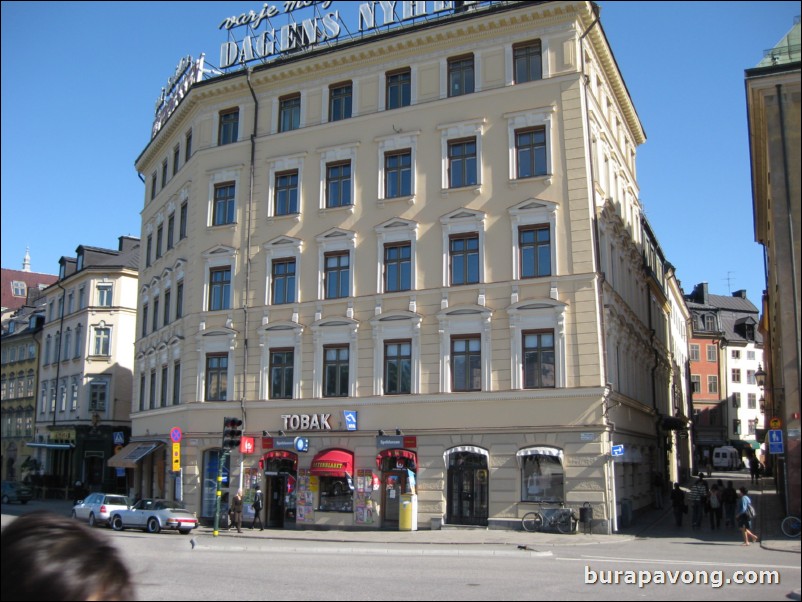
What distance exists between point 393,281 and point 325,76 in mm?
10297

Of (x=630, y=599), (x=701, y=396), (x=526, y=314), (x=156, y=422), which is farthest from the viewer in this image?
(x=701, y=396)

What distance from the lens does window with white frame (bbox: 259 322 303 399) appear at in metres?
34.3

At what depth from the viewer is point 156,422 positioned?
41.1 m

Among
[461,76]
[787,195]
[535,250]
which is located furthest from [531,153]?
[787,195]

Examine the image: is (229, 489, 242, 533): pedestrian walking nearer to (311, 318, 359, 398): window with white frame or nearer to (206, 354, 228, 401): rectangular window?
(311, 318, 359, 398): window with white frame

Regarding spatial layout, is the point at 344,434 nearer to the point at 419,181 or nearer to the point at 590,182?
the point at 419,181

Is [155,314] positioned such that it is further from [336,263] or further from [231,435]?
[231,435]

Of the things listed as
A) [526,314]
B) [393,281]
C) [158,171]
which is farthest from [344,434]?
[158,171]

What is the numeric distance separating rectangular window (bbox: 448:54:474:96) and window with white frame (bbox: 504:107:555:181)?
7.91 ft

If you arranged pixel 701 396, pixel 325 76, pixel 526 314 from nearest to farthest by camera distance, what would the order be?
pixel 526 314 < pixel 325 76 < pixel 701 396

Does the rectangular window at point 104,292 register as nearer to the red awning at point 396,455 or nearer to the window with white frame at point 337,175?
the window with white frame at point 337,175

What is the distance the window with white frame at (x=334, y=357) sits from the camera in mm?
33125

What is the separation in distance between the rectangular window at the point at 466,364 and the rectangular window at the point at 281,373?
7.56m

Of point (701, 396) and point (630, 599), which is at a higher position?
point (701, 396)
